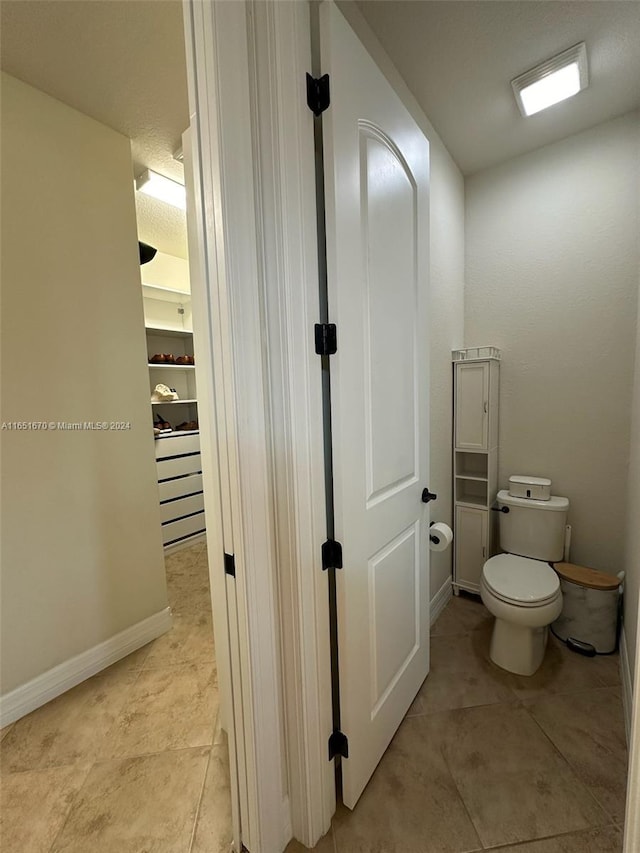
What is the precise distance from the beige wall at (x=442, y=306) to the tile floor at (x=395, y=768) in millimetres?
630

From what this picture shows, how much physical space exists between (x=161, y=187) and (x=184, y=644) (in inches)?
107

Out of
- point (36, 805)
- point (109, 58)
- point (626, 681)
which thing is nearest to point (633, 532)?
point (626, 681)

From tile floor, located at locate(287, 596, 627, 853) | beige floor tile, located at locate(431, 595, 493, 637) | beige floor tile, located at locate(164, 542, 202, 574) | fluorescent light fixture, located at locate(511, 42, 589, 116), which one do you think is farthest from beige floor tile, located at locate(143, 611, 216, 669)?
fluorescent light fixture, located at locate(511, 42, 589, 116)

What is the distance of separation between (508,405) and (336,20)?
1975mm

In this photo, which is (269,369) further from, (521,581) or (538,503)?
(538,503)

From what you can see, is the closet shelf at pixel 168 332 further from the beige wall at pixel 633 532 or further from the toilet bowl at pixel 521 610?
the beige wall at pixel 633 532

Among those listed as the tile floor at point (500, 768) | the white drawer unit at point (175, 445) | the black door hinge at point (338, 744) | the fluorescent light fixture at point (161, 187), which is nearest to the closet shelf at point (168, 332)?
the white drawer unit at point (175, 445)

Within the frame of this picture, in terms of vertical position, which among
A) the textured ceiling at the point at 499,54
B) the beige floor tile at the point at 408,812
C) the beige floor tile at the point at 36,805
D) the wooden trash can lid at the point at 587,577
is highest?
the textured ceiling at the point at 499,54

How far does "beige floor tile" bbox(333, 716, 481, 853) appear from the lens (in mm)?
1021

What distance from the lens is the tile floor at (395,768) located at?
1.05 metres

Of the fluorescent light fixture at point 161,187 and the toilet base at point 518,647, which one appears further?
the fluorescent light fixture at point 161,187

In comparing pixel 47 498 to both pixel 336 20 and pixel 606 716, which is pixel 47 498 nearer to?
pixel 336 20

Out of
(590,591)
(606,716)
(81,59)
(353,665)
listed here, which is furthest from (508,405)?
(81,59)

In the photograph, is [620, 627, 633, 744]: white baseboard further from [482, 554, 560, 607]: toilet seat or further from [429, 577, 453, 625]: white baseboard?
[429, 577, 453, 625]: white baseboard
